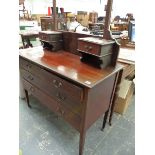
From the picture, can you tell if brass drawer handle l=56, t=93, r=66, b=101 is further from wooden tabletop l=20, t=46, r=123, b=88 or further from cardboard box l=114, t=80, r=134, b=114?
cardboard box l=114, t=80, r=134, b=114

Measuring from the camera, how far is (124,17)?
5387 millimetres

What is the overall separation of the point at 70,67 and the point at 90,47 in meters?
0.23

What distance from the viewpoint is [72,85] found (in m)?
1.03

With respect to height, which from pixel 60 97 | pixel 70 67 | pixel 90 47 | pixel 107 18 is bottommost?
pixel 60 97

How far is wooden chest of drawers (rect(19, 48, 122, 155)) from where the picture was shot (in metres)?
1.03

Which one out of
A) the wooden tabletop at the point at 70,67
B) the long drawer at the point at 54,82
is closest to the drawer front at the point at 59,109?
the long drawer at the point at 54,82

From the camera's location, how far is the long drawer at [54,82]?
1024mm

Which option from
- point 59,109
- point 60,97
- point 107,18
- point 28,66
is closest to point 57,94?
point 60,97

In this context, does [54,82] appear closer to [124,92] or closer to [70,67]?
[70,67]

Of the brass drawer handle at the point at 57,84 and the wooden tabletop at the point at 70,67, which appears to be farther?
the brass drawer handle at the point at 57,84

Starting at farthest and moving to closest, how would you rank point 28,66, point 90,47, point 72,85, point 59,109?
point 28,66, point 59,109, point 90,47, point 72,85

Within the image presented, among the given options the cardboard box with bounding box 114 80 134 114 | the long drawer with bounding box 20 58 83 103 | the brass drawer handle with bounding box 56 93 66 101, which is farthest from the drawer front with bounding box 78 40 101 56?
the cardboard box with bounding box 114 80 134 114

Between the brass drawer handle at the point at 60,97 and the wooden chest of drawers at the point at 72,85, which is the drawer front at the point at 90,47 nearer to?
the wooden chest of drawers at the point at 72,85

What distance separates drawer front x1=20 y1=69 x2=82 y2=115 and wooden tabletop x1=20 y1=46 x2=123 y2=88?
17cm
